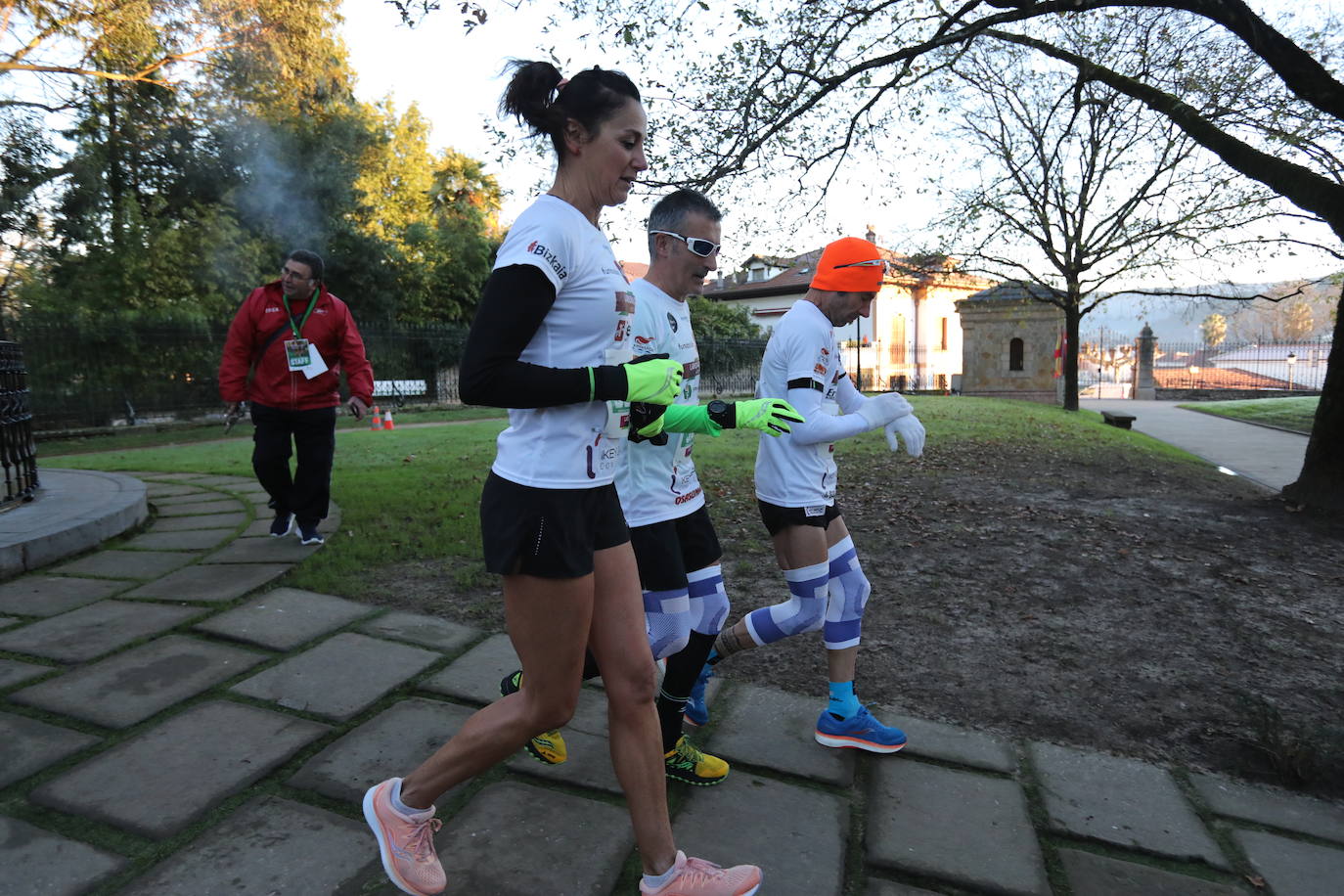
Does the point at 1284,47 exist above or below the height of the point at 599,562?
above

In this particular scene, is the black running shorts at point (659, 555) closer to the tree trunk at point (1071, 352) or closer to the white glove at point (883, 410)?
the white glove at point (883, 410)

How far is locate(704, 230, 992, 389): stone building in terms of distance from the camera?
133 ft

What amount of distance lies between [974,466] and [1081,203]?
650 inches

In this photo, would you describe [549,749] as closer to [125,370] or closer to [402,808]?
[402,808]

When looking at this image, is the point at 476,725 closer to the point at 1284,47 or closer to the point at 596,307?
the point at 596,307

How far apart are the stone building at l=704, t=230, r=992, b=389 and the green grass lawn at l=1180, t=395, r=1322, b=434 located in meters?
15.2

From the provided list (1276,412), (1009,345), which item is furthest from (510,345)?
(1009,345)

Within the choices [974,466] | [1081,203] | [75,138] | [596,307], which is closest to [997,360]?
[1081,203]

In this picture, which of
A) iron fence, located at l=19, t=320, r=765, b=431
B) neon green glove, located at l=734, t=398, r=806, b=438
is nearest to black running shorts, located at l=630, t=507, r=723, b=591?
neon green glove, located at l=734, t=398, r=806, b=438

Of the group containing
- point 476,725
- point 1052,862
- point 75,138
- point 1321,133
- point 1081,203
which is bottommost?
point 1052,862

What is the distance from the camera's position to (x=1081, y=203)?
72.9 ft

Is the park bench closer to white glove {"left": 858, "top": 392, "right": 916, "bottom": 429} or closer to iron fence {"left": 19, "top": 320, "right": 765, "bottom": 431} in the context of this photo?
iron fence {"left": 19, "top": 320, "right": 765, "bottom": 431}

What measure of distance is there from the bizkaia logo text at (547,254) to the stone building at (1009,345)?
33191 mm

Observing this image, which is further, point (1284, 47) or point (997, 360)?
point (997, 360)
